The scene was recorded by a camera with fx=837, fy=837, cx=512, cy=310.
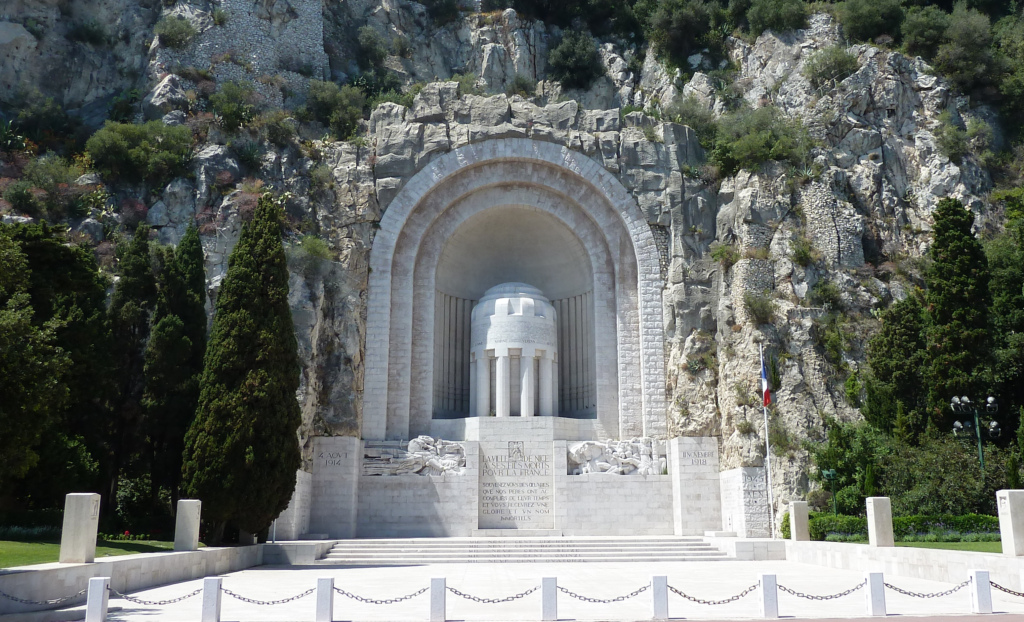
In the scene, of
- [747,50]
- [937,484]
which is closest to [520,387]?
[937,484]

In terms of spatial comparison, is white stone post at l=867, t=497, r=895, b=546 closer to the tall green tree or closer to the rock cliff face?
the rock cliff face

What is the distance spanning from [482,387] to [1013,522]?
16831 mm

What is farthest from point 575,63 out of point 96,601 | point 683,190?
point 96,601

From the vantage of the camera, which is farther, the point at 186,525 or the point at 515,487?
the point at 515,487

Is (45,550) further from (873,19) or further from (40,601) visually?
(873,19)

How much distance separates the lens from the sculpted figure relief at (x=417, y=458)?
2538 cm

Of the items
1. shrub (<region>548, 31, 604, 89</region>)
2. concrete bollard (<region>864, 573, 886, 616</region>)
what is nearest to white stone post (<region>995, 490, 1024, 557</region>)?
concrete bollard (<region>864, 573, 886, 616</region>)

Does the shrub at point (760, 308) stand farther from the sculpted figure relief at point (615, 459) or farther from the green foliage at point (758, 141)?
the green foliage at point (758, 141)

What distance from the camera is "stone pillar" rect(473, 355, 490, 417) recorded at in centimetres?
2769

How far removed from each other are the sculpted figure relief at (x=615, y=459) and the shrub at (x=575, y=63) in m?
19.1

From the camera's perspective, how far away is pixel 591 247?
29.0 metres

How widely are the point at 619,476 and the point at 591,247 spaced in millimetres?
8054

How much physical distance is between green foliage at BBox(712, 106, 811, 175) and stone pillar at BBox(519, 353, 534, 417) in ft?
31.5

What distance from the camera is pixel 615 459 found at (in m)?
25.8
